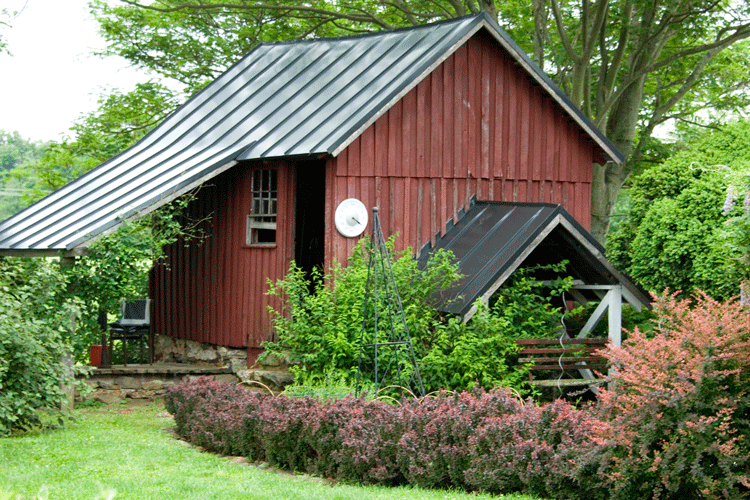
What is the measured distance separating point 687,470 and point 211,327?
35.4 ft

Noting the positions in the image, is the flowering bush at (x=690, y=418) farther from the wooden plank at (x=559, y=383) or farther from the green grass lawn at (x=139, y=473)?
the wooden plank at (x=559, y=383)

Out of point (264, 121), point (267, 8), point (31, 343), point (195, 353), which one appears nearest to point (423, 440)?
point (31, 343)

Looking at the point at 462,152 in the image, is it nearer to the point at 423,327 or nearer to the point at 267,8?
the point at 423,327

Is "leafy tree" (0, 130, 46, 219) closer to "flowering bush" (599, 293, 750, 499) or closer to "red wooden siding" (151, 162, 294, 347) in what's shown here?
"red wooden siding" (151, 162, 294, 347)

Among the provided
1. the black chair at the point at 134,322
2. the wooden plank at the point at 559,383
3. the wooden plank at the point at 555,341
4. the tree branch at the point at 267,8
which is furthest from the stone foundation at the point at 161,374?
the tree branch at the point at 267,8

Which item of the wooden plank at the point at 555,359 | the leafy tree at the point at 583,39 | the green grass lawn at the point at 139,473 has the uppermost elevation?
the leafy tree at the point at 583,39

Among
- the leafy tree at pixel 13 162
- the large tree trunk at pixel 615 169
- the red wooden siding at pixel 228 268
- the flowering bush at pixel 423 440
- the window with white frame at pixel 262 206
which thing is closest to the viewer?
the flowering bush at pixel 423 440

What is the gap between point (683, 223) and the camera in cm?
1498

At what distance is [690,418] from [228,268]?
10297mm

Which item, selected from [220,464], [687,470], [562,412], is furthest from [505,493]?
[220,464]

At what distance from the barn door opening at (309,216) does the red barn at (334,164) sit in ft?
0.12

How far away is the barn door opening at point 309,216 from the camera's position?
17234 millimetres

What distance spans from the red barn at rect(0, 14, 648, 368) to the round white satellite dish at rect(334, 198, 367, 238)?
0.34ft

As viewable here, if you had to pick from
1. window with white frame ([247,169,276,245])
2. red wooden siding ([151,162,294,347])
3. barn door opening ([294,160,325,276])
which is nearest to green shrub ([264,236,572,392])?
red wooden siding ([151,162,294,347])
